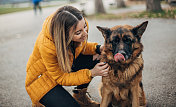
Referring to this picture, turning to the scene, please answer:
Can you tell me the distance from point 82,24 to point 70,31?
0.58 feet

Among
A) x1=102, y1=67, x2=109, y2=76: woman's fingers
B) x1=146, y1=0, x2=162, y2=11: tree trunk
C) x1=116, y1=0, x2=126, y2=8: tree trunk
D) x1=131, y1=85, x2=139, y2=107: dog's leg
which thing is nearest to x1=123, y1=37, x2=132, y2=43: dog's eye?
x1=102, y1=67, x2=109, y2=76: woman's fingers

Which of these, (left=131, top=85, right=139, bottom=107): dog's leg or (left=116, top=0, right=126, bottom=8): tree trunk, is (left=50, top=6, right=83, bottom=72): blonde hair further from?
(left=116, top=0, right=126, bottom=8): tree trunk

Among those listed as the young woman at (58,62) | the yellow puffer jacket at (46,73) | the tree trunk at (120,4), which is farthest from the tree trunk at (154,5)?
the yellow puffer jacket at (46,73)

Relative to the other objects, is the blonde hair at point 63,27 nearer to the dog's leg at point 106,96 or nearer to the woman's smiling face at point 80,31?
the woman's smiling face at point 80,31

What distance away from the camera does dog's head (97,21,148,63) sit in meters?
2.29

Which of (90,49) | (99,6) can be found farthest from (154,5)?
(90,49)

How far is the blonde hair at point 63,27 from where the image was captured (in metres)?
2.20

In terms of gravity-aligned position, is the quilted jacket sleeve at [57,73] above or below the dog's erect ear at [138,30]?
below

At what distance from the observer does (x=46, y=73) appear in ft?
8.36

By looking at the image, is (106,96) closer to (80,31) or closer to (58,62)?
(58,62)

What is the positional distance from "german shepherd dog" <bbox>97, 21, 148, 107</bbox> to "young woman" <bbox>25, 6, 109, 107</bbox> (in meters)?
0.18

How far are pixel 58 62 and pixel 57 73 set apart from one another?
0.16m

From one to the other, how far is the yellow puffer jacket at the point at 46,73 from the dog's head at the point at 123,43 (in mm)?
432

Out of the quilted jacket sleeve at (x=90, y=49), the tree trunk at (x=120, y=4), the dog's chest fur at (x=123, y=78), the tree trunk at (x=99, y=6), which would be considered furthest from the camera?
the tree trunk at (x=120, y=4)
